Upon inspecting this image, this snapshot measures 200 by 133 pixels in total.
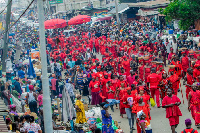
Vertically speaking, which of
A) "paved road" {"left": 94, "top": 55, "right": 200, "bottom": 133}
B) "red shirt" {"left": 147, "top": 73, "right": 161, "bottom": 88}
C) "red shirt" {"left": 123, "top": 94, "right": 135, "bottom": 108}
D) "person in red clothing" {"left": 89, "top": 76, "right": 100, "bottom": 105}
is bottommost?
"paved road" {"left": 94, "top": 55, "right": 200, "bottom": 133}

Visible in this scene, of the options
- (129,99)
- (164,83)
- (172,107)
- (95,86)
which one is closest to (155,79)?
(164,83)

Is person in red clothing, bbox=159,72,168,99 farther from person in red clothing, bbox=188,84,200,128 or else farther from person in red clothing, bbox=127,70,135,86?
person in red clothing, bbox=188,84,200,128

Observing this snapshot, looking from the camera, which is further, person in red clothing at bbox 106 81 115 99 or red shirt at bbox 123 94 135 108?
person in red clothing at bbox 106 81 115 99

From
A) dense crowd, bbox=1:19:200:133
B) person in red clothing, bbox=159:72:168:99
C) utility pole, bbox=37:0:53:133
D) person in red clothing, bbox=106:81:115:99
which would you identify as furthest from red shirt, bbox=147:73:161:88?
utility pole, bbox=37:0:53:133

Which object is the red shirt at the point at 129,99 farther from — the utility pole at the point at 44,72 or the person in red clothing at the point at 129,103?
the utility pole at the point at 44,72

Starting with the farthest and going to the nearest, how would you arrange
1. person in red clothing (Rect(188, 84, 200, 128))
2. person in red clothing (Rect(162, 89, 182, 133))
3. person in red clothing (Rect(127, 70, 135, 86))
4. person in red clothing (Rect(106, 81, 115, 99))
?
person in red clothing (Rect(127, 70, 135, 86)) < person in red clothing (Rect(106, 81, 115, 99)) < person in red clothing (Rect(188, 84, 200, 128)) < person in red clothing (Rect(162, 89, 182, 133))

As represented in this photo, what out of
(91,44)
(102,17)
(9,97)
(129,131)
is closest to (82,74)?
(9,97)

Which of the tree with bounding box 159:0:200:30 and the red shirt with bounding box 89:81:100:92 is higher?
the tree with bounding box 159:0:200:30

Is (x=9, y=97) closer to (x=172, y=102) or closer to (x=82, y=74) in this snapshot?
(x=82, y=74)

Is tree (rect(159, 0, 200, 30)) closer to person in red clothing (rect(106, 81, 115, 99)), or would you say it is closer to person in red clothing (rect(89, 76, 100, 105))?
person in red clothing (rect(89, 76, 100, 105))

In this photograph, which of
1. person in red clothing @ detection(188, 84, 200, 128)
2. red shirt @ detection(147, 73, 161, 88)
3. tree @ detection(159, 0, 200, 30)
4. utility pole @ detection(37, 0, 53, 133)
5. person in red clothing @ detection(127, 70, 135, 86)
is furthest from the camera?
tree @ detection(159, 0, 200, 30)

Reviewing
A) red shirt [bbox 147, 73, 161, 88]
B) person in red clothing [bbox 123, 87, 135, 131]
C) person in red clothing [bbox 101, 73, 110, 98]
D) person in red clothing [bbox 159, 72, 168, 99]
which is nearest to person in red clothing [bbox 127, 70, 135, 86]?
person in red clothing [bbox 101, 73, 110, 98]

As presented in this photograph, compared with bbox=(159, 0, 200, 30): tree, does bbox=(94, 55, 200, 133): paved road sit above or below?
below

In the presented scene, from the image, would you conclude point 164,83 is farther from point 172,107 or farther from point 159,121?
point 172,107
